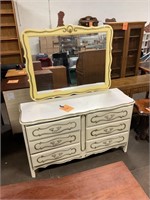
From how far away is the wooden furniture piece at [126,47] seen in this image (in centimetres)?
240

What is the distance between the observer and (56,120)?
135 cm

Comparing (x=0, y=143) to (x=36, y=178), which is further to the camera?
(x=0, y=143)

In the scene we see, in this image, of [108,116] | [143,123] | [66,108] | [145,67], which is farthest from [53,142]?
[145,67]

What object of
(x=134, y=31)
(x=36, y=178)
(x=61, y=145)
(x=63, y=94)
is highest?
(x=134, y=31)

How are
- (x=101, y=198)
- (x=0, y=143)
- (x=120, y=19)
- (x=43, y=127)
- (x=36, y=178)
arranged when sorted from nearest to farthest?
(x=101, y=198) < (x=43, y=127) < (x=36, y=178) < (x=0, y=143) < (x=120, y=19)

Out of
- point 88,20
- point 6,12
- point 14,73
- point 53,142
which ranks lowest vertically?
point 53,142

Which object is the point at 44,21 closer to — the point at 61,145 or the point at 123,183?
the point at 61,145

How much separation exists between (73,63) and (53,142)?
81cm

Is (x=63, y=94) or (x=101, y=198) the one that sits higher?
(x=63, y=94)

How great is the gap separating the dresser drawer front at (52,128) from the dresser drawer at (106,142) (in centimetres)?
27

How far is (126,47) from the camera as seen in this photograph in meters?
2.50

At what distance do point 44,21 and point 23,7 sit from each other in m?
0.53

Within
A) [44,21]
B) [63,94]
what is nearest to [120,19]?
[44,21]

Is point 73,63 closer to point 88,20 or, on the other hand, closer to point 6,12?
point 6,12
